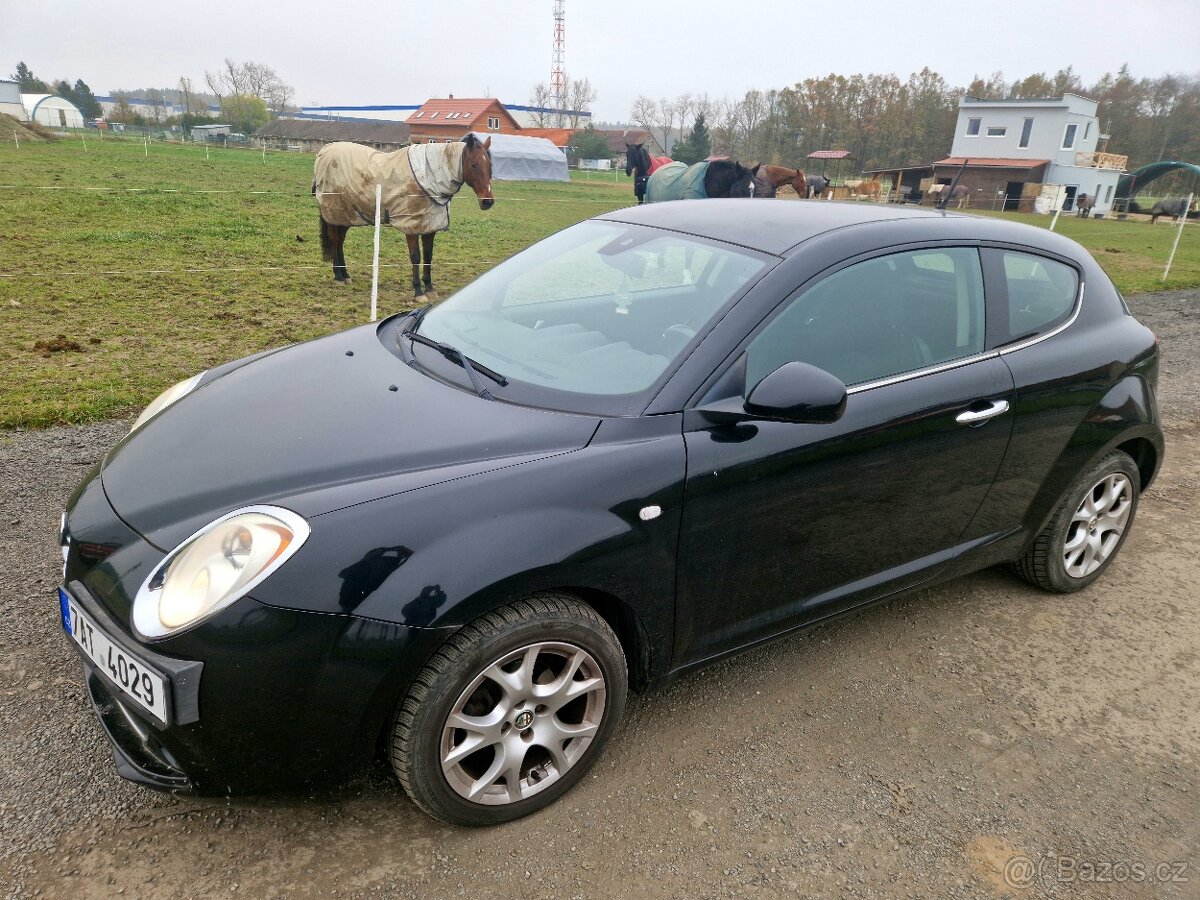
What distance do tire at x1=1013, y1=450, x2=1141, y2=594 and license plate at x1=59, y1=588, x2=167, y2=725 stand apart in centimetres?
332

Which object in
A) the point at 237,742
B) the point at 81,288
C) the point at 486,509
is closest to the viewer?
the point at 237,742

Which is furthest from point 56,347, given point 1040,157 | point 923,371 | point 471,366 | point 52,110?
point 52,110

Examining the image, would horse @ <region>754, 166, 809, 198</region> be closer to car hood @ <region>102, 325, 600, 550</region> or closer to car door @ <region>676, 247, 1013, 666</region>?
car door @ <region>676, 247, 1013, 666</region>

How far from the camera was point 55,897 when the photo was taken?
1.96 metres

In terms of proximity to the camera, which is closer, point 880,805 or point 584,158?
point 880,805

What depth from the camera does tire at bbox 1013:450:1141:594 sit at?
3500mm

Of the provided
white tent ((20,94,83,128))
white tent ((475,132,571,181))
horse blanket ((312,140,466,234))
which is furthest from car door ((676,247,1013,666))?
white tent ((20,94,83,128))

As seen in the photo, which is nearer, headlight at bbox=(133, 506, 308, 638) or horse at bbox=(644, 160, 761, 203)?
headlight at bbox=(133, 506, 308, 638)

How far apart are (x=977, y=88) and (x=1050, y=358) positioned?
Answer: 314 ft

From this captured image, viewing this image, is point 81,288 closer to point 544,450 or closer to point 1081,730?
point 544,450

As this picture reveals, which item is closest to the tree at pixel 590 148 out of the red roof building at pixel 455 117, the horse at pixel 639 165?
the red roof building at pixel 455 117

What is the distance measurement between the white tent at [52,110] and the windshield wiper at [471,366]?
79245mm

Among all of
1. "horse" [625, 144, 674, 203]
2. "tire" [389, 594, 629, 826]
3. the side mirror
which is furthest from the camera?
"horse" [625, 144, 674, 203]

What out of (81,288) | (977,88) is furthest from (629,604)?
(977,88)
